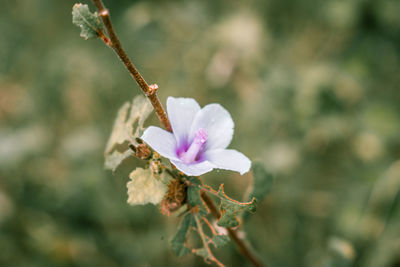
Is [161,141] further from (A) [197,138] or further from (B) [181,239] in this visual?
(B) [181,239]

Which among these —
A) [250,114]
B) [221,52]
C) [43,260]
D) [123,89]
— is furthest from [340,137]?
[43,260]

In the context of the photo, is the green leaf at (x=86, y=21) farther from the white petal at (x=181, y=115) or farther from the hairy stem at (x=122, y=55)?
the white petal at (x=181, y=115)

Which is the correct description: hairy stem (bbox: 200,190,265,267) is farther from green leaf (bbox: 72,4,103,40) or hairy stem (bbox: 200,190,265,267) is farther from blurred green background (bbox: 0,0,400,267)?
blurred green background (bbox: 0,0,400,267)

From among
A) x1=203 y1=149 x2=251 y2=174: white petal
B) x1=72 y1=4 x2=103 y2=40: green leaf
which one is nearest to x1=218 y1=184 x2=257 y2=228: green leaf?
x1=203 y1=149 x2=251 y2=174: white petal

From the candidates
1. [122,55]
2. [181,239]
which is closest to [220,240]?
[181,239]

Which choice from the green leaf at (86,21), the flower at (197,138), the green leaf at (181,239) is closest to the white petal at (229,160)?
the flower at (197,138)

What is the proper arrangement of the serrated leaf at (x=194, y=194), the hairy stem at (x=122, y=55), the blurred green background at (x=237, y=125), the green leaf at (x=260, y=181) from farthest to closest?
the blurred green background at (x=237, y=125)
the green leaf at (x=260, y=181)
the serrated leaf at (x=194, y=194)
the hairy stem at (x=122, y=55)

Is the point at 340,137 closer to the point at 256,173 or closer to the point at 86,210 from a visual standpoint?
the point at 256,173
